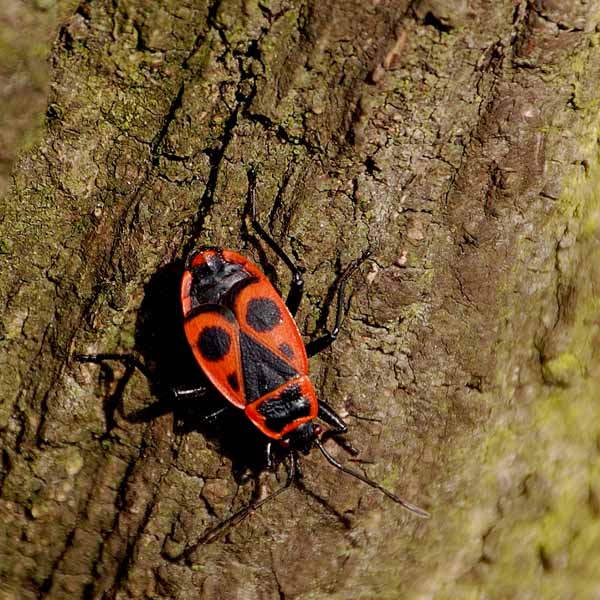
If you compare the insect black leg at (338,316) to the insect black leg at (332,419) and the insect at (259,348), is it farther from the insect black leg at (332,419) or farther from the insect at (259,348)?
the insect black leg at (332,419)

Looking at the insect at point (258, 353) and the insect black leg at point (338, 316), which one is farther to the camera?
the insect at point (258, 353)

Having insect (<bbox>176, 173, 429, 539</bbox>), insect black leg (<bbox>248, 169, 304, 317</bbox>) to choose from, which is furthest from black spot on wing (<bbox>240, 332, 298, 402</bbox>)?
insect black leg (<bbox>248, 169, 304, 317</bbox>)

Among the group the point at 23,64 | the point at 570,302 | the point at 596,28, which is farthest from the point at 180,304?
the point at 596,28

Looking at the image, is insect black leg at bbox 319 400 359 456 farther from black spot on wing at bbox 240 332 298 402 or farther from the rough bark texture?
black spot on wing at bbox 240 332 298 402

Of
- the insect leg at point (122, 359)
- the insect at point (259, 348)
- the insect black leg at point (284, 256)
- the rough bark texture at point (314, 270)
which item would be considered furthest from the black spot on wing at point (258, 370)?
the insect leg at point (122, 359)

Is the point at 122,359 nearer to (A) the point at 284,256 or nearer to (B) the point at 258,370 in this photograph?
(B) the point at 258,370

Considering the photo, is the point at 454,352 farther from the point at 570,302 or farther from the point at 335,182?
the point at 335,182

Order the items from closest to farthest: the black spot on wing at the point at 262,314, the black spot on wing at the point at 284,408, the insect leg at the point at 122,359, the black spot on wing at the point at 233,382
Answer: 1. the insect leg at the point at 122,359
2. the black spot on wing at the point at 262,314
3. the black spot on wing at the point at 284,408
4. the black spot on wing at the point at 233,382
